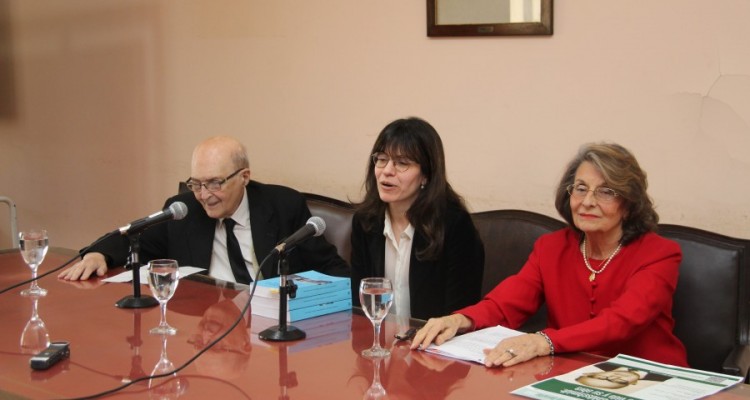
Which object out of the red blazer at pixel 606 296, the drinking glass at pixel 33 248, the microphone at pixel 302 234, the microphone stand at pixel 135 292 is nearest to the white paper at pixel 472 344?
the red blazer at pixel 606 296

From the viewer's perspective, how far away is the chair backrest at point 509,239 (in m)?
3.43

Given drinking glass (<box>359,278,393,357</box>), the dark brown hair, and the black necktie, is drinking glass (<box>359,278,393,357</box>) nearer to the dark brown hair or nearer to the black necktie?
the dark brown hair

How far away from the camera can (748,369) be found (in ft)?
8.70

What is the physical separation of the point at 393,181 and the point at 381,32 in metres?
1.20

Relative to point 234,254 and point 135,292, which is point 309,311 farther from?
point 234,254

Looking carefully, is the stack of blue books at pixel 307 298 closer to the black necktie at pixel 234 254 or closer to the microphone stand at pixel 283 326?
the microphone stand at pixel 283 326

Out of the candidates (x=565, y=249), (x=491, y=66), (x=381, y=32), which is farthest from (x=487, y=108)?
(x=565, y=249)

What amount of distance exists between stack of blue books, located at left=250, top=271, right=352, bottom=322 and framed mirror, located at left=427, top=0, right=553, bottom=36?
1.44 metres

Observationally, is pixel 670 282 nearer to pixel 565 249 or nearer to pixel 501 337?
pixel 565 249

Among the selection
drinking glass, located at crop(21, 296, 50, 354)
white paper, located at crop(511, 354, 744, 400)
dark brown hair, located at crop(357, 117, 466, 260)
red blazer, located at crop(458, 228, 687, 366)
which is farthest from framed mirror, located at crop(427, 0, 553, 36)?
drinking glass, located at crop(21, 296, 50, 354)

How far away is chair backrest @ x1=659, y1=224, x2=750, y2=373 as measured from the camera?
9.69ft

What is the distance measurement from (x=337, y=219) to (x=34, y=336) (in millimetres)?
1766

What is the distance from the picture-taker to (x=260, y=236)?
142 inches

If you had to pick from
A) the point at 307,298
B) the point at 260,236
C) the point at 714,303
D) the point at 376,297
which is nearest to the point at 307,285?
the point at 307,298
